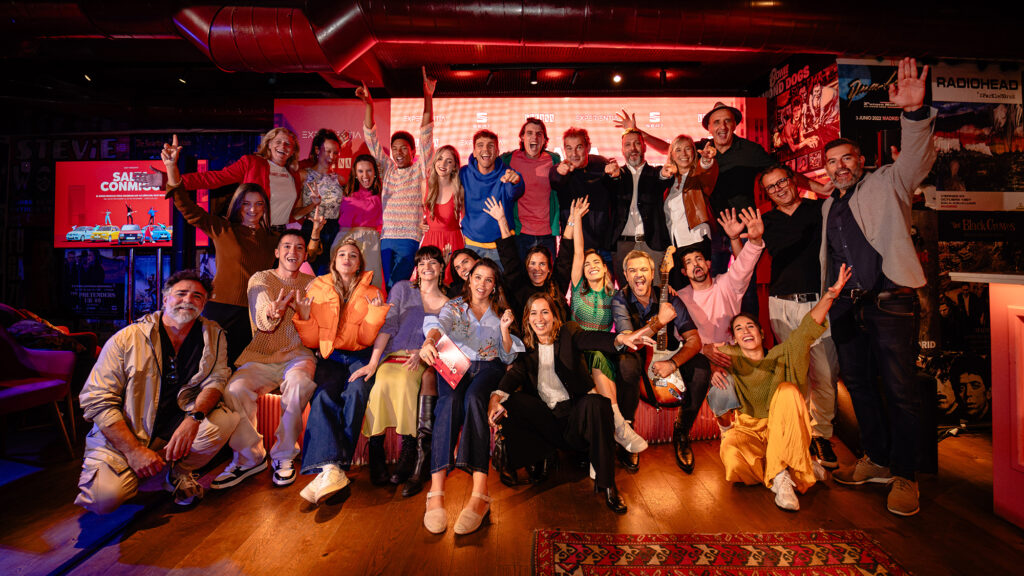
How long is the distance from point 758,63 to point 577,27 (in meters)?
3.08

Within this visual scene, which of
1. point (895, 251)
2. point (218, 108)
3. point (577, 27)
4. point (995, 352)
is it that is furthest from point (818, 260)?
point (218, 108)

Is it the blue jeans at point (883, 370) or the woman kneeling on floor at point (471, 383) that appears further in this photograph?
the blue jeans at point (883, 370)

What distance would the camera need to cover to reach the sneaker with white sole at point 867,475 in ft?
9.02

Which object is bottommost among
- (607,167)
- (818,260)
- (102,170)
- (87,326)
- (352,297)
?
(87,326)

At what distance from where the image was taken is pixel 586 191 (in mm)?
3680

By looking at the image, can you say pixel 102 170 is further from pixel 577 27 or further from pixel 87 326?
pixel 577 27

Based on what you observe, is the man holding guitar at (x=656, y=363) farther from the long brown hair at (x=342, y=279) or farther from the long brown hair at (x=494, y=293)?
the long brown hair at (x=342, y=279)

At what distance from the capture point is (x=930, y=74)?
4273mm

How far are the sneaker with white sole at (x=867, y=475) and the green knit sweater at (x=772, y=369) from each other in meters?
0.58

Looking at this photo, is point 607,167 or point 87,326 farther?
point 87,326

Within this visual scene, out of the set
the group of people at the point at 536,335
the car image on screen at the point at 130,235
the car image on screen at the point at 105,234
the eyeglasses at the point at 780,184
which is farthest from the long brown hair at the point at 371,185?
the car image on screen at the point at 105,234

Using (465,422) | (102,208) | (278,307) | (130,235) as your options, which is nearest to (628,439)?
(465,422)

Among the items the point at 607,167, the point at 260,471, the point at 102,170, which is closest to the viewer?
the point at 260,471

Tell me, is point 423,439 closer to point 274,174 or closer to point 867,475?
point 274,174
